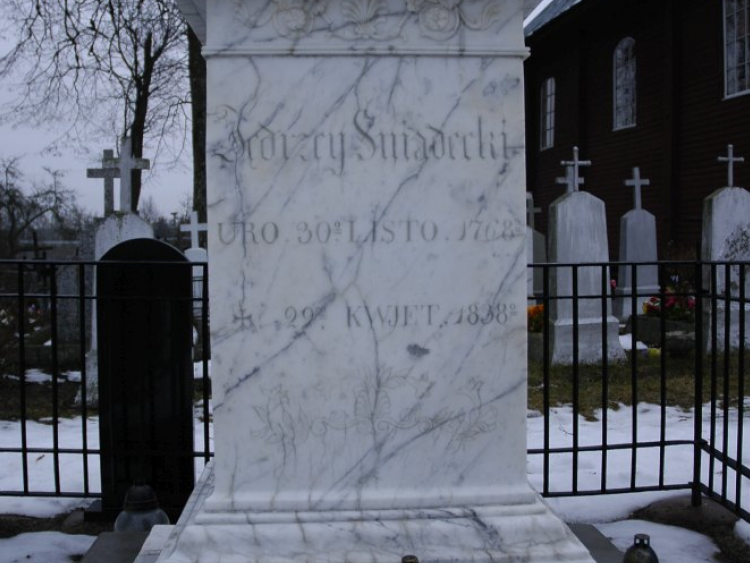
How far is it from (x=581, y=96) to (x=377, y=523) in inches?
695

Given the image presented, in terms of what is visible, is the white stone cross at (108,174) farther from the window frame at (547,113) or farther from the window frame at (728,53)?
the window frame at (547,113)

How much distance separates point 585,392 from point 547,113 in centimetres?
1483

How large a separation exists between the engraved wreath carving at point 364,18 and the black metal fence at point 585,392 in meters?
1.56

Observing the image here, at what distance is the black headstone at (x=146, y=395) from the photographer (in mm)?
4191

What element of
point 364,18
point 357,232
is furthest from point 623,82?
point 357,232

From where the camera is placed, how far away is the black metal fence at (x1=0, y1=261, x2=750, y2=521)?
4293mm

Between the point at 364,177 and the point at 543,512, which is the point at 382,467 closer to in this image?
the point at 543,512

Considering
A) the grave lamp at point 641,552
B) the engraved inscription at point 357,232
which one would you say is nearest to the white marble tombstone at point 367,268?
the engraved inscription at point 357,232

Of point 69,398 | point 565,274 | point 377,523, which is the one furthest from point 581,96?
point 377,523

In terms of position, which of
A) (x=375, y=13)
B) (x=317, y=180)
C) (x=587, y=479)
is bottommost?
(x=587, y=479)

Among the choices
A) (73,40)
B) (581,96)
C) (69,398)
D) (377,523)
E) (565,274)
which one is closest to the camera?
(377,523)

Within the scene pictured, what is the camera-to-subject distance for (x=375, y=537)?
2.72 metres

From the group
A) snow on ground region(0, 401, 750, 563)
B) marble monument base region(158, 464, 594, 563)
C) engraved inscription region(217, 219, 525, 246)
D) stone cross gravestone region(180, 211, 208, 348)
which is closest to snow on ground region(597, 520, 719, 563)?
snow on ground region(0, 401, 750, 563)

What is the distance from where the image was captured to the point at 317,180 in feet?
9.13
